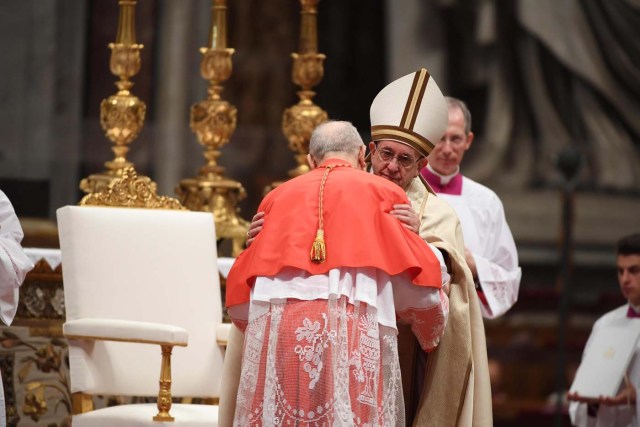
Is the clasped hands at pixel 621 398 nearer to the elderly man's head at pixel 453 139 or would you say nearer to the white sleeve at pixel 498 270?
the white sleeve at pixel 498 270

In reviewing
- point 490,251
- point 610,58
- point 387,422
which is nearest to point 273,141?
point 610,58

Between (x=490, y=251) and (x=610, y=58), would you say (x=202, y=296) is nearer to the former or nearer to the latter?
(x=490, y=251)

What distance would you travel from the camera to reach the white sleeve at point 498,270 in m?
6.64

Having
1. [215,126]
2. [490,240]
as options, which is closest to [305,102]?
[215,126]

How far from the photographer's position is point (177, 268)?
21.5ft

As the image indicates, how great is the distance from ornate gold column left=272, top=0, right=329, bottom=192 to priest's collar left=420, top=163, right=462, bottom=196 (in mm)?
1189

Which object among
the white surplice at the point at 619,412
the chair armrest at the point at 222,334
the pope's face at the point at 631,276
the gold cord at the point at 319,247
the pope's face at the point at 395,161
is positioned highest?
the pope's face at the point at 395,161

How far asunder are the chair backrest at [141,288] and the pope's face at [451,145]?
109 centimetres

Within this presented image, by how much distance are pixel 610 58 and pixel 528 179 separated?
49.8 inches

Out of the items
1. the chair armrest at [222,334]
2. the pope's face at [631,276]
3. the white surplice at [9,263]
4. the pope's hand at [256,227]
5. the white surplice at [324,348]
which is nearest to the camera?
the white surplice at [324,348]

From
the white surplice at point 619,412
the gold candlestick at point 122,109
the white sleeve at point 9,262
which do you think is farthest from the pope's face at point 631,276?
the white sleeve at point 9,262

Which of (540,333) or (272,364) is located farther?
(540,333)

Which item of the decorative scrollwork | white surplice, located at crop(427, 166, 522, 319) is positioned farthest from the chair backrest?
white surplice, located at crop(427, 166, 522, 319)

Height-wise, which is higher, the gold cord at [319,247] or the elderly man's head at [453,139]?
the elderly man's head at [453,139]
